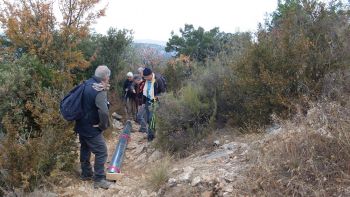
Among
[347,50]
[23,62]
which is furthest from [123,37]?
[347,50]

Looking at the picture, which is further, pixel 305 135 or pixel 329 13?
pixel 329 13

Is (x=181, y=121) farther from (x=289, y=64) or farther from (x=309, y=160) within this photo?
(x=309, y=160)

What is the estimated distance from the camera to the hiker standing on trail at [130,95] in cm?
1090

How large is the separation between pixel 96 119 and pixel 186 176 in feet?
5.57

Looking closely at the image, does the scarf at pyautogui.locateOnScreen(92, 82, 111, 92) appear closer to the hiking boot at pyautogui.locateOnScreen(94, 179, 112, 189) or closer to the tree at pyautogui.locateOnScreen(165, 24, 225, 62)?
the hiking boot at pyautogui.locateOnScreen(94, 179, 112, 189)

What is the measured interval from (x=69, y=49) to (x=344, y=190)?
431 inches

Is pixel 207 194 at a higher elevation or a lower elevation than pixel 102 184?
higher

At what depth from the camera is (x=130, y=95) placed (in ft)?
36.3

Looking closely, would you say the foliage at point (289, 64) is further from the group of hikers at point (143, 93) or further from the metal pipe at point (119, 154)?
the metal pipe at point (119, 154)

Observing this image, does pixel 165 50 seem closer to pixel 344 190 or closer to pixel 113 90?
pixel 113 90

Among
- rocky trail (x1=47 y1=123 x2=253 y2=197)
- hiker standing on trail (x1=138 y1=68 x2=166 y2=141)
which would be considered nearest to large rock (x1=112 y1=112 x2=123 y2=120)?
hiker standing on trail (x1=138 y1=68 x2=166 y2=141)

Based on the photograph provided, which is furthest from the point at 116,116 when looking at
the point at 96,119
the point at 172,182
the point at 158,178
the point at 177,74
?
the point at 172,182

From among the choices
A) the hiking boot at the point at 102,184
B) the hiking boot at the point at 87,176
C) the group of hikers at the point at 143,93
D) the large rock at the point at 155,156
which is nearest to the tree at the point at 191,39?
the group of hikers at the point at 143,93

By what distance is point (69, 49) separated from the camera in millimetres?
13117
